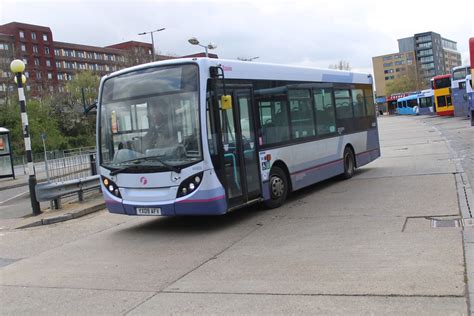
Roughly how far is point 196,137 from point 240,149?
3.61ft

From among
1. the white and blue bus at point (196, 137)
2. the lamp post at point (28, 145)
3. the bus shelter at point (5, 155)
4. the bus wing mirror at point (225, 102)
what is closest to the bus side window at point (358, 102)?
the white and blue bus at point (196, 137)

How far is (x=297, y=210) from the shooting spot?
953 centimetres

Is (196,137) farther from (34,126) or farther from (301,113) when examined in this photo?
(34,126)

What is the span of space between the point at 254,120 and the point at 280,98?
121 centimetres

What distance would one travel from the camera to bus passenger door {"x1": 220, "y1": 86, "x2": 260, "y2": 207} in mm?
8367

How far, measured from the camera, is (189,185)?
791 cm

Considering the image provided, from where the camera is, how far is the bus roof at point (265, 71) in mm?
8367

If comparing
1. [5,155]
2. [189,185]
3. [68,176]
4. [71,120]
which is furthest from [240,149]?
[71,120]

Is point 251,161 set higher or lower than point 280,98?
lower

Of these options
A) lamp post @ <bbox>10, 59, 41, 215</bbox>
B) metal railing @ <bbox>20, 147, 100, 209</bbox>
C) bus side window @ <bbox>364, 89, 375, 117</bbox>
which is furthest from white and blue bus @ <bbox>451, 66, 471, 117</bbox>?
lamp post @ <bbox>10, 59, 41, 215</bbox>

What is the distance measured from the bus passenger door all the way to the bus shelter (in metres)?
18.9

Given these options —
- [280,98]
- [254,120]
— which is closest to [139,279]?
[254,120]

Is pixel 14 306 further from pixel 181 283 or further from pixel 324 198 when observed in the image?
pixel 324 198

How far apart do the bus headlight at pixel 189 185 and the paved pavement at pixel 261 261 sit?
2.41 feet
